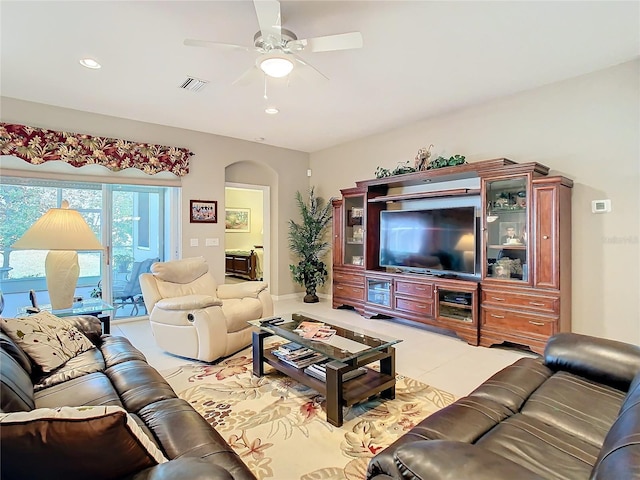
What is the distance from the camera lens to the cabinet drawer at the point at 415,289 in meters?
4.32

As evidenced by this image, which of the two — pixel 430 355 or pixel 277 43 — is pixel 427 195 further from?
pixel 277 43

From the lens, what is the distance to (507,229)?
382 cm

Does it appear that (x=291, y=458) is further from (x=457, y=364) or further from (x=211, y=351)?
(x=457, y=364)

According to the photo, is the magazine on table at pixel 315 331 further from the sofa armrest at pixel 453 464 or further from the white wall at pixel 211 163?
the white wall at pixel 211 163

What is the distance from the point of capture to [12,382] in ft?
4.56

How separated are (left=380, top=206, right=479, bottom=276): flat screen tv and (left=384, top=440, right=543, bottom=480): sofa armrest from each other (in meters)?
3.38

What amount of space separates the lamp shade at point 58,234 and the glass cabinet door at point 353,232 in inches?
138

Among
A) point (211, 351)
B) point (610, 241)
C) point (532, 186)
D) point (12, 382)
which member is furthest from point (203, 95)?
point (610, 241)

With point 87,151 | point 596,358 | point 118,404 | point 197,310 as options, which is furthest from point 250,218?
point 596,358

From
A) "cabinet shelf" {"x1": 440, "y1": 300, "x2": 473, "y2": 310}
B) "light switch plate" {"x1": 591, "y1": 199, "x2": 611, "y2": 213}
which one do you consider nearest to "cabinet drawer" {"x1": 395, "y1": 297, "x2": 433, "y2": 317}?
"cabinet shelf" {"x1": 440, "y1": 300, "x2": 473, "y2": 310}

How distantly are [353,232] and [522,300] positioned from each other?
2.65 m

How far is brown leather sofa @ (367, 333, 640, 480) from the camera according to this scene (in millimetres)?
919

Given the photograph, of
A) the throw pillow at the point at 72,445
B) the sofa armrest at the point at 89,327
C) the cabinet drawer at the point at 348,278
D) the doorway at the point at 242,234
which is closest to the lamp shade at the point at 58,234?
the sofa armrest at the point at 89,327

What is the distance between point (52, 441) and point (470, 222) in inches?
163
